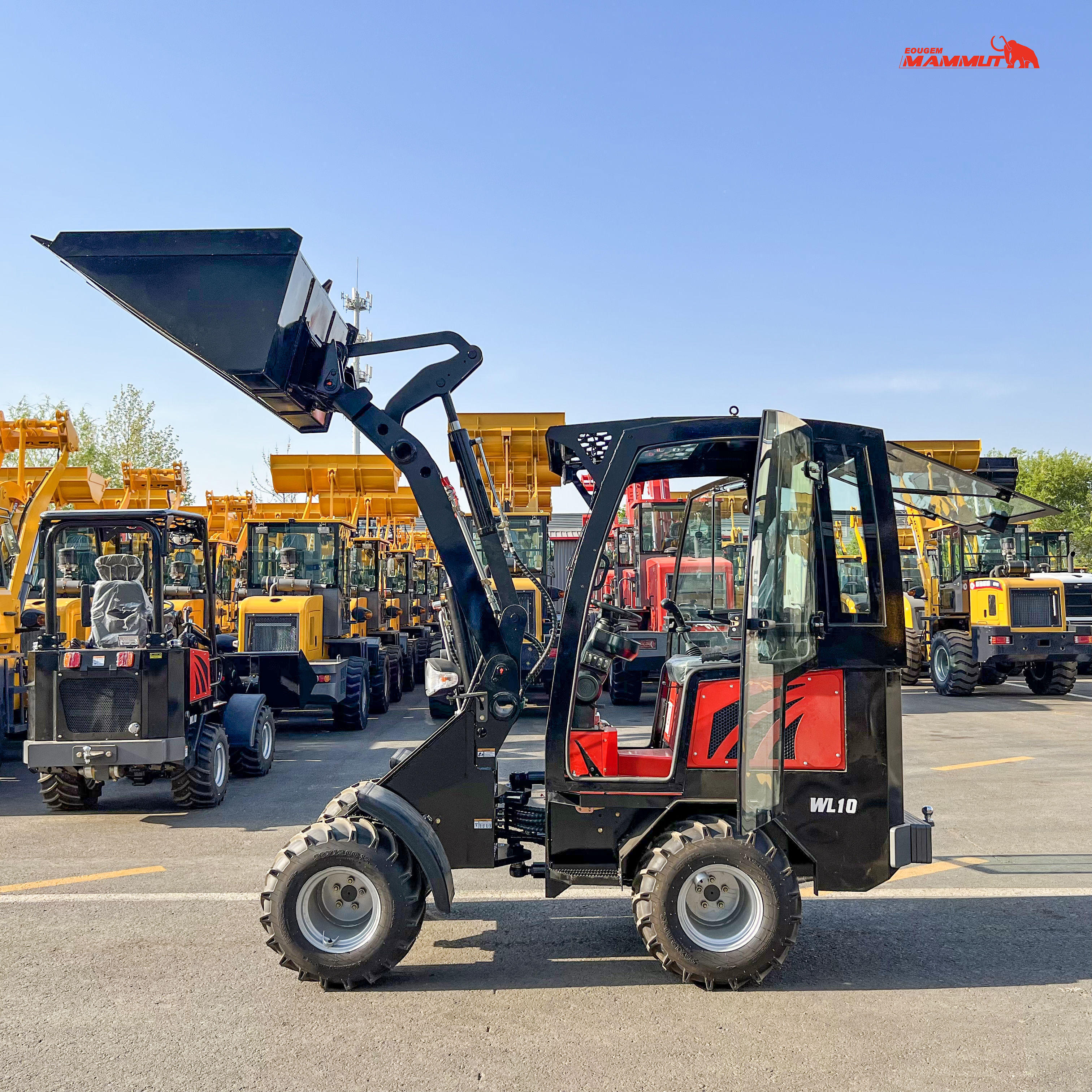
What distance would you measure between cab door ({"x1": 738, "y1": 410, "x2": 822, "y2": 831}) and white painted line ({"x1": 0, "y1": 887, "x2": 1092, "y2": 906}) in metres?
1.91

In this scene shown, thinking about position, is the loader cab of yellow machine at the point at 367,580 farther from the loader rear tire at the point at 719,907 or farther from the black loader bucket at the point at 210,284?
the loader rear tire at the point at 719,907

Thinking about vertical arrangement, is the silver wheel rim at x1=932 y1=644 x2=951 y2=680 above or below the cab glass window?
below

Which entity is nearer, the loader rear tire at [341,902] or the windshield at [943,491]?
the loader rear tire at [341,902]

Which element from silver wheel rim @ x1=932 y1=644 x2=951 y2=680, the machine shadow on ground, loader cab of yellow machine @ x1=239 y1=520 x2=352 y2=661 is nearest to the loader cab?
the machine shadow on ground

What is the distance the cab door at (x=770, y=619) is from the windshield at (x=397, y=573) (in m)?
16.9

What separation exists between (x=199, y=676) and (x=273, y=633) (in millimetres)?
4529

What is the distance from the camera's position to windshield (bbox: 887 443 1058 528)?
5.63 metres

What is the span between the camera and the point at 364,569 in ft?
58.2

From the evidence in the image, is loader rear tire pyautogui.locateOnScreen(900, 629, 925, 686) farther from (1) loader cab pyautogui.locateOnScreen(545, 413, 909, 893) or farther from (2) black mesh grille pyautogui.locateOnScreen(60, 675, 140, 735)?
(1) loader cab pyautogui.locateOnScreen(545, 413, 909, 893)

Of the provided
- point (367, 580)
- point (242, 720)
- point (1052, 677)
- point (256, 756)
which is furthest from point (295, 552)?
point (1052, 677)

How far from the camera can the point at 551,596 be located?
19.0 ft

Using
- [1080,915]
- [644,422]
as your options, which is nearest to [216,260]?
[644,422]

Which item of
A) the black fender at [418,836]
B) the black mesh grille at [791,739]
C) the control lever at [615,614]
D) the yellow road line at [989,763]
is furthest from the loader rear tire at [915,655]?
the black fender at [418,836]

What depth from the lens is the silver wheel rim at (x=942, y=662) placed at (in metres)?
18.1
